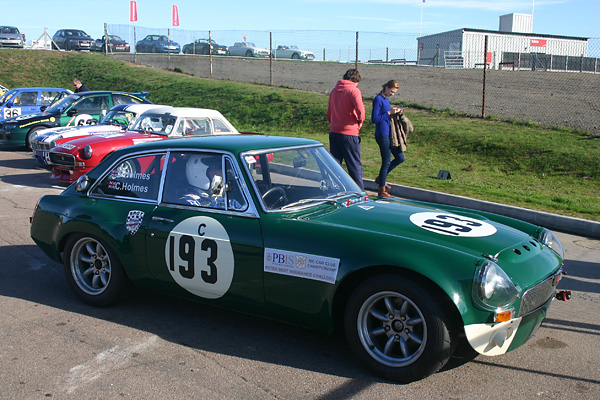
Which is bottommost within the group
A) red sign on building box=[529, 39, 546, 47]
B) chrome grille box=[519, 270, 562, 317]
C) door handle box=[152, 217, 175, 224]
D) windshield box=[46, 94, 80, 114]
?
chrome grille box=[519, 270, 562, 317]

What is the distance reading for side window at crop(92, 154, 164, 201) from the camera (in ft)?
15.5

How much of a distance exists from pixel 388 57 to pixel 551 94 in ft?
37.5

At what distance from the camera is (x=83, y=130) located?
37.5ft

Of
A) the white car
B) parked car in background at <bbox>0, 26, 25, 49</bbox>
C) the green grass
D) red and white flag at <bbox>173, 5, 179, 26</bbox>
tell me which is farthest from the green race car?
parked car in background at <bbox>0, 26, 25, 49</bbox>

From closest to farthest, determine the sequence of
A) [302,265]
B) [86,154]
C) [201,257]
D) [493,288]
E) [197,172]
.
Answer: [493,288], [302,265], [201,257], [197,172], [86,154]

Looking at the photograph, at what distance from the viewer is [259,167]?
4527 mm

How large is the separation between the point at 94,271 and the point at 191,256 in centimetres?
119

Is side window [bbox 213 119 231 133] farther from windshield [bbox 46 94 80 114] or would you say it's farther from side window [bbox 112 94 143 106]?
windshield [bbox 46 94 80 114]

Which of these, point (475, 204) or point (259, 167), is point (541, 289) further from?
point (475, 204)

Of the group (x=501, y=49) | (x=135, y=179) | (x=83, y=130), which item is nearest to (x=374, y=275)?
(x=135, y=179)

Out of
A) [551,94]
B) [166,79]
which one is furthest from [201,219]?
[166,79]

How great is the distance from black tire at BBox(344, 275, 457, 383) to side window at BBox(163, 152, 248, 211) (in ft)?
3.89

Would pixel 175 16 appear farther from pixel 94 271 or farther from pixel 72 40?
pixel 94 271

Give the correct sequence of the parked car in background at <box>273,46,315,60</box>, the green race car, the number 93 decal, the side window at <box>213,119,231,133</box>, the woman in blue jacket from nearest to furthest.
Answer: the green race car → the number 93 decal → the woman in blue jacket → the side window at <box>213,119,231,133</box> → the parked car in background at <box>273,46,315,60</box>
